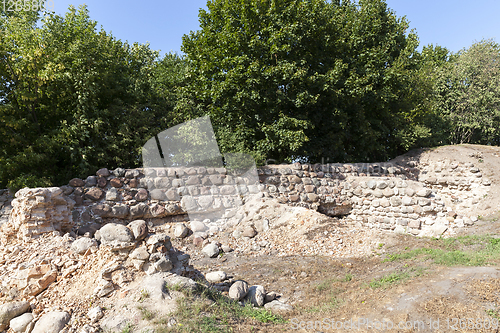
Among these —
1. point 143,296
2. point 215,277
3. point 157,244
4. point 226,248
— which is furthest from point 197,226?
point 143,296

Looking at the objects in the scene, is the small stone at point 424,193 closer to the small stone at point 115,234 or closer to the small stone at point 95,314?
the small stone at point 115,234

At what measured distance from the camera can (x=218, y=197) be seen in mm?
8625

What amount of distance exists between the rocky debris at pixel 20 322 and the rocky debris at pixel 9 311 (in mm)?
103

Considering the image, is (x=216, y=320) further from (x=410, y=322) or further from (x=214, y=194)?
(x=214, y=194)

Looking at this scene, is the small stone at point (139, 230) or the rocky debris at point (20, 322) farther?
the small stone at point (139, 230)

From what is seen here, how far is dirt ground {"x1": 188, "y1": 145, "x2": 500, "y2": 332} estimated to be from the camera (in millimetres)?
3471

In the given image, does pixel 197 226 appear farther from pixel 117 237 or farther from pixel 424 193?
pixel 424 193

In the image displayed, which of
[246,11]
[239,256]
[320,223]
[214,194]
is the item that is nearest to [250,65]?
[246,11]

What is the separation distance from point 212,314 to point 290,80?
8754 millimetres

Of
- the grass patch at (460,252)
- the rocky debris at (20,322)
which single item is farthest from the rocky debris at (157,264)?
the grass patch at (460,252)

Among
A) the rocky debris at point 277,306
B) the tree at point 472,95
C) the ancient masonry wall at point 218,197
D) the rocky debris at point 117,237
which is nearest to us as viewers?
the rocky debris at point 117,237

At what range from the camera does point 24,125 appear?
8.00 metres

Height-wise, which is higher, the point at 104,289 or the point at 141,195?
the point at 141,195

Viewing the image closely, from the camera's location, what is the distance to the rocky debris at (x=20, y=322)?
3629mm
